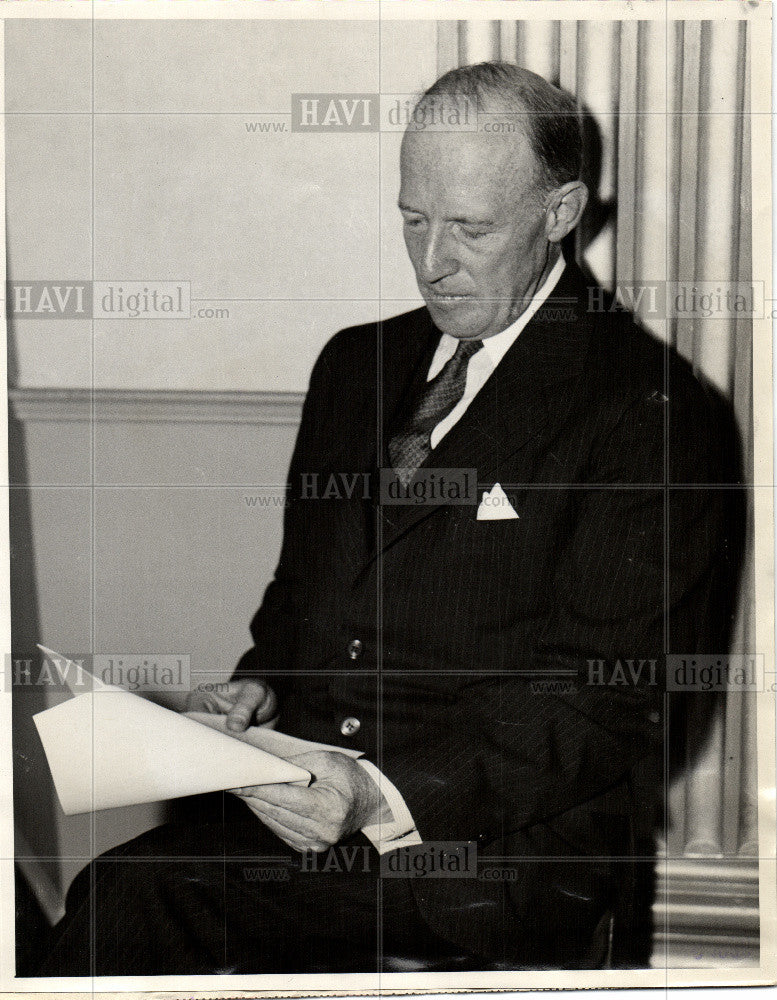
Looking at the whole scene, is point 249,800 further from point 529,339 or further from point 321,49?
point 321,49

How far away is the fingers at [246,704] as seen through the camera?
131cm

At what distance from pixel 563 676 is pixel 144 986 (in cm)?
70

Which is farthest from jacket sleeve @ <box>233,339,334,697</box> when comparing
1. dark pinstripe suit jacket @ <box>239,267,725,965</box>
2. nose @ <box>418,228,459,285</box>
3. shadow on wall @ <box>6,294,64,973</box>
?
shadow on wall @ <box>6,294,64,973</box>

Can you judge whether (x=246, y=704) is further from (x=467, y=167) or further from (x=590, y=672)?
(x=467, y=167)

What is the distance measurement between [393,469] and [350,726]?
0.34 m

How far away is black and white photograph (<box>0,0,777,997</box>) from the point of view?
1296 millimetres

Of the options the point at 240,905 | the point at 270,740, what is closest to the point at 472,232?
the point at 270,740

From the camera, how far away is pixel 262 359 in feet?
4.31

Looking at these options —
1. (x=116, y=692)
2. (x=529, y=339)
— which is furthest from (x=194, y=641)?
(x=529, y=339)

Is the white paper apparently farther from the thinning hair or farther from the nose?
the thinning hair

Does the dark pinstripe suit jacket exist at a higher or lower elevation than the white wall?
lower

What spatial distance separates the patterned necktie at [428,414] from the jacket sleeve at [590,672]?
205 millimetres

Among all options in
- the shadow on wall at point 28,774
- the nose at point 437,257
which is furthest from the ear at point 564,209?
the shadow on wall at point 28,774

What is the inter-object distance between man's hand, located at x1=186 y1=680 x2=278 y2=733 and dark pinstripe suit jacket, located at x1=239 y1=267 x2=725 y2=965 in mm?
22
